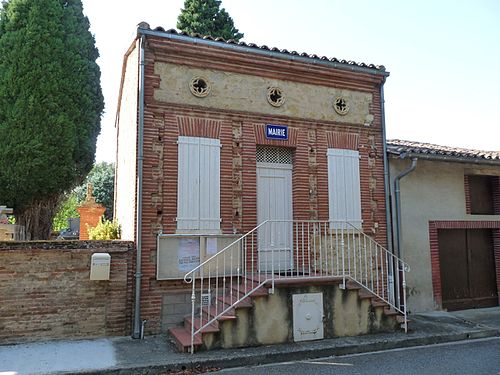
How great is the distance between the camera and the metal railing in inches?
277

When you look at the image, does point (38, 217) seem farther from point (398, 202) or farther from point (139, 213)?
point (398, 202)

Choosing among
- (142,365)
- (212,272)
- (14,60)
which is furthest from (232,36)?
(142,365)

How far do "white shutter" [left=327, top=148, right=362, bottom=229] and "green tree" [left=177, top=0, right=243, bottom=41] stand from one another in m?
10.2

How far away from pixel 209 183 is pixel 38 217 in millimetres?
4142

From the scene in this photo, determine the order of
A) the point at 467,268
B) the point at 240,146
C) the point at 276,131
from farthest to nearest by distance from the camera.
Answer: the point at 467,268 → the point at 276,131 → the point at 240,146

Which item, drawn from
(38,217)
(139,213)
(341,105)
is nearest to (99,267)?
(139,213)

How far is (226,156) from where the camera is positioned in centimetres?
792

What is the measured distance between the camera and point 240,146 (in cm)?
807

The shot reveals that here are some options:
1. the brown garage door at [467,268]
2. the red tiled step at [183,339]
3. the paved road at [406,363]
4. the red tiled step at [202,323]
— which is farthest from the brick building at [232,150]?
the paved road at [406,363]

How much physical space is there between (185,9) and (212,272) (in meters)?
14.1

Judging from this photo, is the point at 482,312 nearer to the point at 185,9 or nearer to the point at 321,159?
the point at 321,159

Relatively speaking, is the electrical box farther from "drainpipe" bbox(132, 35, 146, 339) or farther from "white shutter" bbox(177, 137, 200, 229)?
"drainpipe" bbox(132, 35, 146, 339)

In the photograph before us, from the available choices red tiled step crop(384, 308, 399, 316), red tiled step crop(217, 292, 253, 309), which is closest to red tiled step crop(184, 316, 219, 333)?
red tiled step crop(217, 292, 253, 309)

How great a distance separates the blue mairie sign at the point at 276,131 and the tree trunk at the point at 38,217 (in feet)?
16.1
